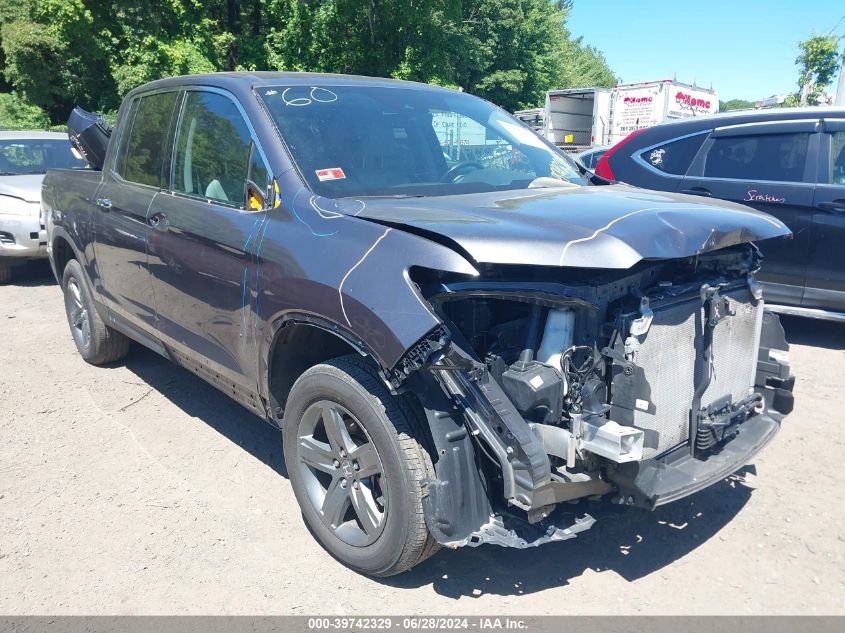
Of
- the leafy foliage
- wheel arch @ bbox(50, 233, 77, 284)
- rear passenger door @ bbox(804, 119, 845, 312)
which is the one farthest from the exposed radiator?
the leafy foliage

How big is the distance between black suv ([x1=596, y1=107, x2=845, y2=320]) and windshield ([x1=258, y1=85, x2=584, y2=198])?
9.06 ft

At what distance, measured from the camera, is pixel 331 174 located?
309 centimetres

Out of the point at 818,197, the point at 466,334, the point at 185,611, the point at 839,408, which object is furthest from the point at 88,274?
the point at 818,197

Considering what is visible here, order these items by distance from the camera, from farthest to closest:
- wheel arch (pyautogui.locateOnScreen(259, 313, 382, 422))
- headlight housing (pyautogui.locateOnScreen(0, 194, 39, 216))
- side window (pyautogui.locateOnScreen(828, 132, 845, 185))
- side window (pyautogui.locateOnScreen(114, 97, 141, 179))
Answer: headlight housing (pyautogui.locateOnScreen(0, 194, 39, 216)), side window (pyautogui.locateOnScreen(828, 132, 845, 185)), side window (pyautogui.locateOnScreen(114, 97, 141, 179)), wheel arch (pyautogui.locateOnScreen(259, 313, 382, 422))

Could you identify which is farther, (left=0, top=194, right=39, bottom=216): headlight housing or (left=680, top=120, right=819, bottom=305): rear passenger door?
(left=0, top=194, right=39, bottom=216): headlight housing

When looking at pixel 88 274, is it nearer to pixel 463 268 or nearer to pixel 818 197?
pixel 463 268

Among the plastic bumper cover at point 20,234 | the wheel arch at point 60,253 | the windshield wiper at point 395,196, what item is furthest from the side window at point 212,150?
the plastic bumper cover at point 20,234

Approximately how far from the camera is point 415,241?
7.93 feet

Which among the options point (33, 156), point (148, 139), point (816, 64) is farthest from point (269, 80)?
point (816, 64)

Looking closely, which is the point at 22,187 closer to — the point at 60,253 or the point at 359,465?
the point at 60,253

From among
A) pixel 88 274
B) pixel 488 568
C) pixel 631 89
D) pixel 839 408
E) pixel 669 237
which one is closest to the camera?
pixel 669 237

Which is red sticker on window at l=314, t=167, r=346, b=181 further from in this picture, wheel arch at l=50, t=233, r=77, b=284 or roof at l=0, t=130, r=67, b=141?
roof at l=0, t=130, r=67, b=141

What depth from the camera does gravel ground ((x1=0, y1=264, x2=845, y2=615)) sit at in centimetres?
280

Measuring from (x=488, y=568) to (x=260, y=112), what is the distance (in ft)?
7.66
